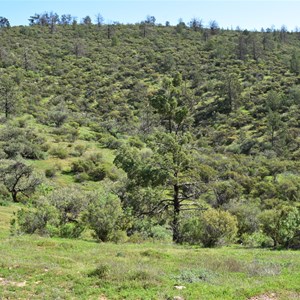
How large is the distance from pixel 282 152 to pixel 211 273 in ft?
185

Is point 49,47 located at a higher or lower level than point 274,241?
higher

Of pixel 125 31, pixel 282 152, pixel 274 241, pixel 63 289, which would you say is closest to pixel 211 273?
pixel 63 289

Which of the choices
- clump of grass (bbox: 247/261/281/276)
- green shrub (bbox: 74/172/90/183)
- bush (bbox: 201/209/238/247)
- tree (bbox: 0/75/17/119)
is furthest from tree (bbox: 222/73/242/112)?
clump of grass (bbox: 247/261/281/276)

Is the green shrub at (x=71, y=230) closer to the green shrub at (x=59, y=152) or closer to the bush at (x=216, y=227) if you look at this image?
the bush at (x=216, y=227)

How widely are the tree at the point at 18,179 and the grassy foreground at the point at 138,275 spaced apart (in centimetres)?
2258

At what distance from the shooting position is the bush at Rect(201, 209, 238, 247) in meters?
21.8

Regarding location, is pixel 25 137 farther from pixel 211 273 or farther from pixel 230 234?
pixel 211 273

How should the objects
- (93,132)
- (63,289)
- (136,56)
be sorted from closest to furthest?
(63,289)
(93,132)
(136,56)

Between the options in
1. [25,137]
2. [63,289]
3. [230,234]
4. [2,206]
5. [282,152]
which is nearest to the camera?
[63,289]

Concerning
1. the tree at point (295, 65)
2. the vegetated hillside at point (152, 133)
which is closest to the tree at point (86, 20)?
the vegetated hillside at point (152, 133)

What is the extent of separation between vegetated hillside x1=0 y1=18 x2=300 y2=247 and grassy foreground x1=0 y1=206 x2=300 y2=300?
5815 mm

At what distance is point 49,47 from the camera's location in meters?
129

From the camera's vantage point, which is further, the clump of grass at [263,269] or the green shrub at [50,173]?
the green shrub at [50,173]

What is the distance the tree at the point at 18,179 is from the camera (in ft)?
127
